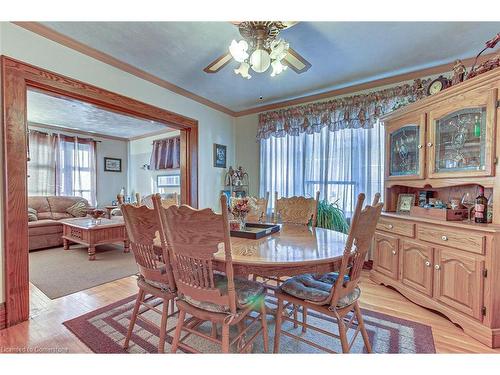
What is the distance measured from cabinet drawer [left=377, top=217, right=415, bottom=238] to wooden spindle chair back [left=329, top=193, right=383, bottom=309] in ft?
3.87

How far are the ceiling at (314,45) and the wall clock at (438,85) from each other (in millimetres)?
291

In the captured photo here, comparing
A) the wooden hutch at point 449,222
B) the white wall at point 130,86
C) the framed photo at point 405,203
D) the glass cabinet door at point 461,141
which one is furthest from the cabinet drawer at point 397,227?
the white wall at point 130,86

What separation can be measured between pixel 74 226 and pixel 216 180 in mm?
2341

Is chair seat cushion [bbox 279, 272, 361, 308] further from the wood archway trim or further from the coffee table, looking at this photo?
the coffee table

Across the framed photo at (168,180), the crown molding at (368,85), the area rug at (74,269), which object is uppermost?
the crown molding at (368,85)

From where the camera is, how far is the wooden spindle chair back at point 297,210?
2438mm

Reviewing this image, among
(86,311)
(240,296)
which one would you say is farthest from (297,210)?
(86,311)

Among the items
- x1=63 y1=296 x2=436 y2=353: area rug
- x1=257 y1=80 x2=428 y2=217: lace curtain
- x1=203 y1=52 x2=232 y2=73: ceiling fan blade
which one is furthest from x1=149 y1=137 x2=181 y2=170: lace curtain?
x1=63 y1=296 x2=436 y2=353: area rug

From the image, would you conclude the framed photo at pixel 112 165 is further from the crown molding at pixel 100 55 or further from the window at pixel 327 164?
the window at pixel 327 164

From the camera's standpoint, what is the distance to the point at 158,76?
9.58ft

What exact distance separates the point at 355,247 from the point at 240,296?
2.36 ft

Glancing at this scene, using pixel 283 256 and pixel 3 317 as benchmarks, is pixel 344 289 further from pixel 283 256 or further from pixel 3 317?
pixel 3 317
